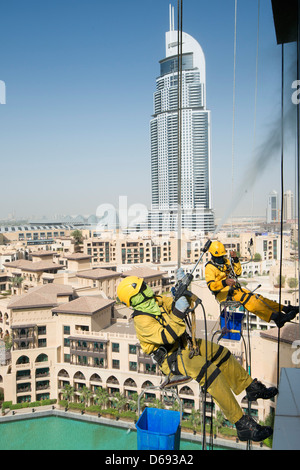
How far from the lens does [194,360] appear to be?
1356 mm

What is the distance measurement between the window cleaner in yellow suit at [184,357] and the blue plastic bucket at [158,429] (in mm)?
106

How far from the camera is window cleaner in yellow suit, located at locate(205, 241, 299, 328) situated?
1757 mm

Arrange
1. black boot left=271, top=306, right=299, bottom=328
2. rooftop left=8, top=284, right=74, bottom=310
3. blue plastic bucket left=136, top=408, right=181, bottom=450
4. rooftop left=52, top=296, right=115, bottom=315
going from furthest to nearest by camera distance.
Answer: rooftop left=8, top=284, right=74, bottom=310
rooftop left=52, top=296, right=115, bottom=315
black boot left=271, top=306, right=299, bottom=328
blue plastic bucket left=136, top=408, right=181, bottom=450

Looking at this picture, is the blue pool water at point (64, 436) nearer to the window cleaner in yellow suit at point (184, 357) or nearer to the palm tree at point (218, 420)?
the palm tree at point (218, 420)

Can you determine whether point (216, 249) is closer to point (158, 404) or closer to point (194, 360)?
point (194, 360)

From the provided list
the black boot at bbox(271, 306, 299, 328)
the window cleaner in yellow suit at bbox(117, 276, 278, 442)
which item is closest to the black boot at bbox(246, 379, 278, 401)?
the window cleaner in yellow suit at bbox(117, 276, 278, 442)

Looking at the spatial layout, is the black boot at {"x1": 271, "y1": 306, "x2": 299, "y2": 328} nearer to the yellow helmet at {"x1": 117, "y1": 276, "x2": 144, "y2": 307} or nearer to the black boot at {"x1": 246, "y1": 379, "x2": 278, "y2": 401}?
the black boot at {"x1": 246, "y1": 379, "x2": 278, "y2": 401}

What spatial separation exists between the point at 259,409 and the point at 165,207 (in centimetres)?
2694

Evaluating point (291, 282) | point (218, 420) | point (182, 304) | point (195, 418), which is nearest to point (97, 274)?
point (291, 282)

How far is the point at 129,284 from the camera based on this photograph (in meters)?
1.37

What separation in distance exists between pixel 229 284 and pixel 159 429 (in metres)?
0.78

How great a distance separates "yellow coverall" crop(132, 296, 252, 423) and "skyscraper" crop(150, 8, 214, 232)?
96.2 feet
